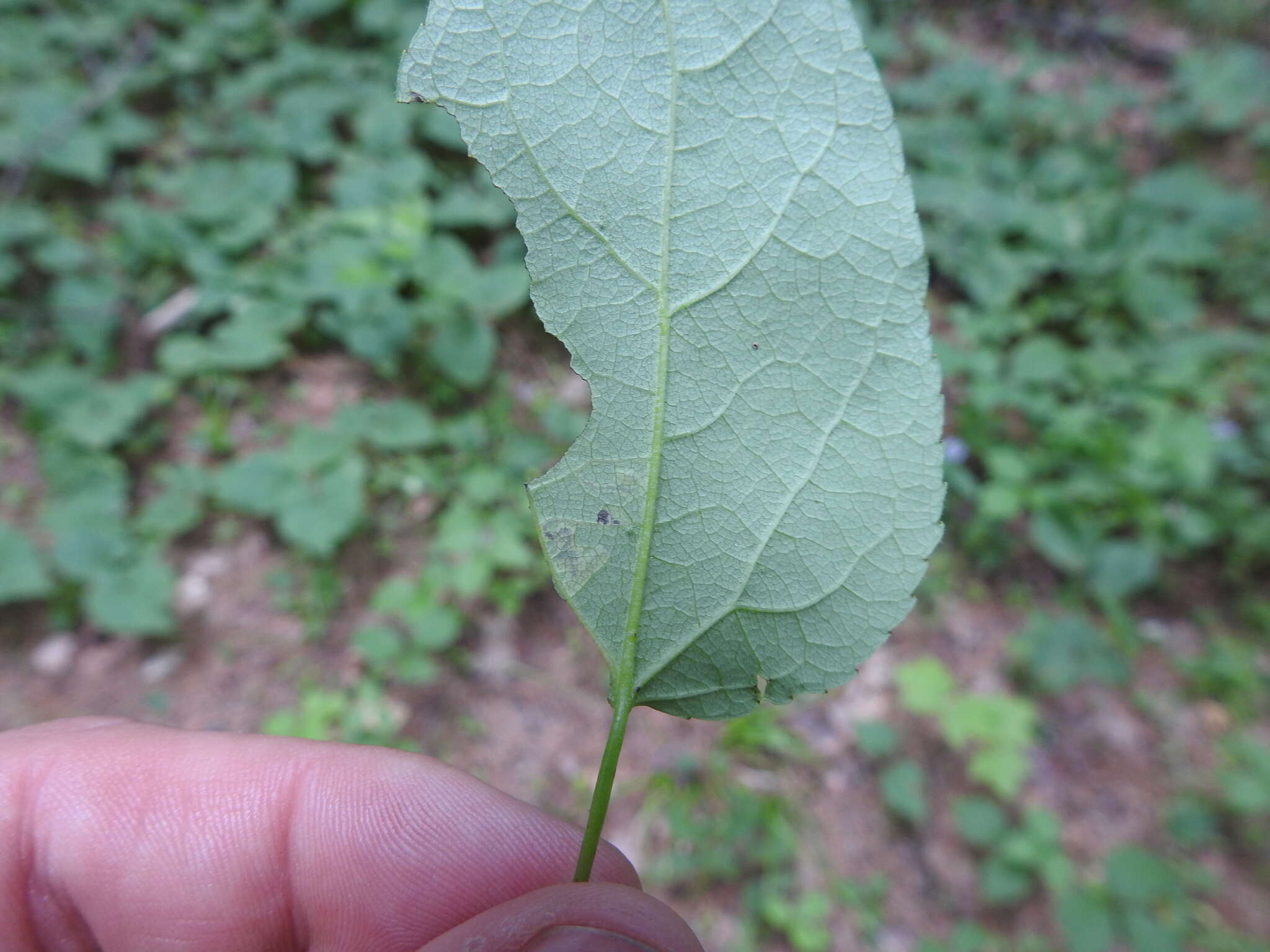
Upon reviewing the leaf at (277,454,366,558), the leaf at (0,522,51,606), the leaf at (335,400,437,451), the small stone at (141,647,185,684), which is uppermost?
the leaf at (335,400,437,451)

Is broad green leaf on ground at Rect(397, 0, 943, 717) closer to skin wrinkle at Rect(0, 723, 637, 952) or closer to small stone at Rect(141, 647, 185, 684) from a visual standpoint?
skin wrinkle at Rect(0, 723, 637, 952)

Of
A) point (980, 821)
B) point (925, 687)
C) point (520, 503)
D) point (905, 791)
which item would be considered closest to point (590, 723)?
point (520, 503)

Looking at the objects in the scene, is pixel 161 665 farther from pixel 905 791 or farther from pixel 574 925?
pixel 905 791

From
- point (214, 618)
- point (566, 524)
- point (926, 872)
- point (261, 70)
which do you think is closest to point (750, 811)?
point (926, 872)

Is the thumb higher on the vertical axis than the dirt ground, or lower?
higher

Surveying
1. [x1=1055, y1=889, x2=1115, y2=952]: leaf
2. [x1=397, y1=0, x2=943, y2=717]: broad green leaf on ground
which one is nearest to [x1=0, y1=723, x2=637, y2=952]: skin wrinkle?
[x1=397, y1=0, x2=943, y2=717]: broad green leaf on ground

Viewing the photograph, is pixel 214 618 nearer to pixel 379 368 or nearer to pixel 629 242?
pixel 379 368
